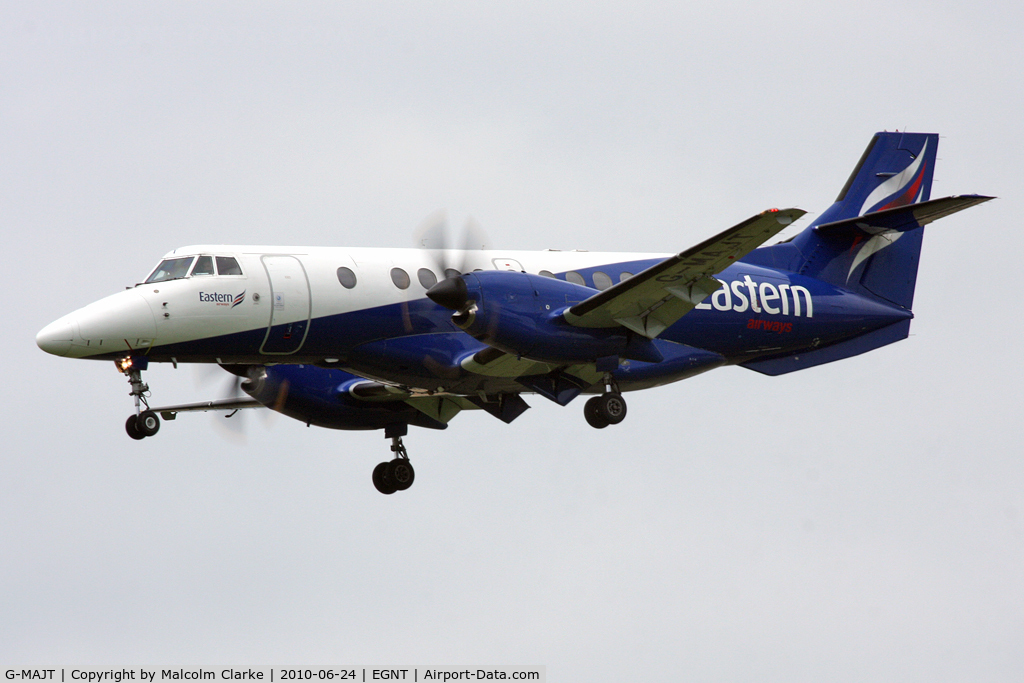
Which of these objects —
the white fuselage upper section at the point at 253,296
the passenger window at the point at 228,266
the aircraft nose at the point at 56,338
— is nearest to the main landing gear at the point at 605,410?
the white fuselage upper section at the point at 253,296

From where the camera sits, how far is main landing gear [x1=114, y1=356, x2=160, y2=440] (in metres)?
17.7

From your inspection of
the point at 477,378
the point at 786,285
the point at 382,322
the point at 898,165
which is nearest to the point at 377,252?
the point at 382,322

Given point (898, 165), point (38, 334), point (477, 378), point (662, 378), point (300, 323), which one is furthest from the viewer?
point (898, 165)

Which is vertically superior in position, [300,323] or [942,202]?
[942,202]

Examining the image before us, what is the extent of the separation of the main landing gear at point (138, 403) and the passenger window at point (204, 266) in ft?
4.83

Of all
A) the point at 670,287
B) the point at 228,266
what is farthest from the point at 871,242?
the point at 228,266

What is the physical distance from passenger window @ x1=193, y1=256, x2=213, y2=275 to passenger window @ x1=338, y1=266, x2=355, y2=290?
6.07 feet

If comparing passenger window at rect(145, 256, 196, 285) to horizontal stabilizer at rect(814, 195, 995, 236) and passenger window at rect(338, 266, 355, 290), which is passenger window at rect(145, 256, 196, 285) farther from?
horizontal stabilizer at rect(814, 195, 995, 236)

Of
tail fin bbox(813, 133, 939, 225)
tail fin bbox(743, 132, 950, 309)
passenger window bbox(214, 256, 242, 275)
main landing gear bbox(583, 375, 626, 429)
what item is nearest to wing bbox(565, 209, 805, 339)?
main landing gear bbox(583, 375, 626, 429)

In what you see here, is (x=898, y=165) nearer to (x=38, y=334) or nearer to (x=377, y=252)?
(x=377, y=252)

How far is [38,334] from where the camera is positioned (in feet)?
58.4

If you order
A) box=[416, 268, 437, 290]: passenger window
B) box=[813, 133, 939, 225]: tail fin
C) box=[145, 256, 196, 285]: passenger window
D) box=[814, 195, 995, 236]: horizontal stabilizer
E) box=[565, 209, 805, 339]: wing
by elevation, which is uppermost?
box=[813, 133, 939, 225]: tail fin

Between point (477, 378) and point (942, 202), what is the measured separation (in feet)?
24.8

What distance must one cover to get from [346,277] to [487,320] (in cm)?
239
